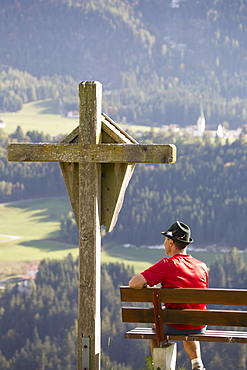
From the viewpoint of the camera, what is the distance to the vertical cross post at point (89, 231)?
5371mm

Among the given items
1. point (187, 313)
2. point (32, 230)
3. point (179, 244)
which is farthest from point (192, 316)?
point (32, 230)

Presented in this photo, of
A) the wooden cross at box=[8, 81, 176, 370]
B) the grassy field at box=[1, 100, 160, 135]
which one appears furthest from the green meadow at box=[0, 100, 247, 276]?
the wooden cross at box=[8, 81, 176, 370]

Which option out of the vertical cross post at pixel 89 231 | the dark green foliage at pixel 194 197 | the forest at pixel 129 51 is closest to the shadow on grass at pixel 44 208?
the dark green foliage at pixel 194 197

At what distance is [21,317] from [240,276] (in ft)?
67.1

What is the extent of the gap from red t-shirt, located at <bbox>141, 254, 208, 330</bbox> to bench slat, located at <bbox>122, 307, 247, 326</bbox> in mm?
184

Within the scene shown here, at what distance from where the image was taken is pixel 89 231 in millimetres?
5387

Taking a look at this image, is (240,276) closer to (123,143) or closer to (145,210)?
(145,210)

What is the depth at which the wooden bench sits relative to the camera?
514 cm

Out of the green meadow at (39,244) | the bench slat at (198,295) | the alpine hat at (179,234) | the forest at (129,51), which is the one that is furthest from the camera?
the forest at (129,51)

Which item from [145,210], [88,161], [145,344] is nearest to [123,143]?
[88,161]

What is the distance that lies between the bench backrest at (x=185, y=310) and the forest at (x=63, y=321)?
60091 mm

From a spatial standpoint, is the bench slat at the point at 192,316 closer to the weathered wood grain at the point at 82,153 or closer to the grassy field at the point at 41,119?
the weathered wood grain at the point at 82,153

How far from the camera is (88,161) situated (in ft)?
17.9

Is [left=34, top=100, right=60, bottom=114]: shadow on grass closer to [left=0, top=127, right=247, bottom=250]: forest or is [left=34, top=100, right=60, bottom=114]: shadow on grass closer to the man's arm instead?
[left=0, top=127, right=247, bottom=250]: forest
